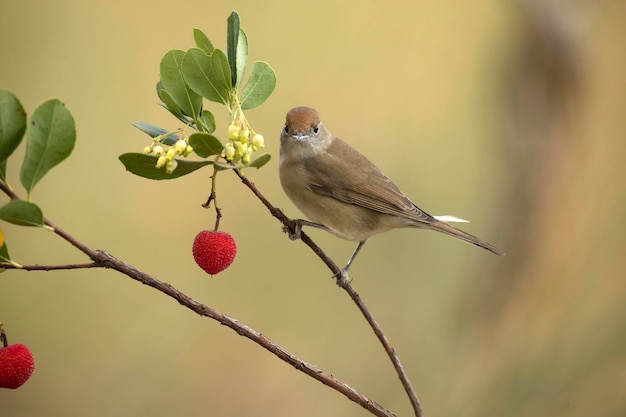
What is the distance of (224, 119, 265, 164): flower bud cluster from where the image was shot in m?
0.78

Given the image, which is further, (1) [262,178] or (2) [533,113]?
(2) [533,113]

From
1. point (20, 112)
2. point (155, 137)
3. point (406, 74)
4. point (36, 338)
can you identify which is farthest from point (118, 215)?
point (20, 112)

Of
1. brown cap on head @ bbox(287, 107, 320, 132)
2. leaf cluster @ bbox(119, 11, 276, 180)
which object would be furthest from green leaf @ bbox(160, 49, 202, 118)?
brown cap on head @ bbox(287, 107, 320, 132)

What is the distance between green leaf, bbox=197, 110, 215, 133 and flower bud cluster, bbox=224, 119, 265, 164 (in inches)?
3.5

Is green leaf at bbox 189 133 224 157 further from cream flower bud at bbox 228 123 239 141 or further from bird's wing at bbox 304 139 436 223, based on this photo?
bird's wing at bbox 304 139 436 223

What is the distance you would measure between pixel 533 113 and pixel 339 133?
0.75 meters

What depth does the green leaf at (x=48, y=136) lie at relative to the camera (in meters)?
0.66

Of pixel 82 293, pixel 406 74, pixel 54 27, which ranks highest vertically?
pixel 406 74

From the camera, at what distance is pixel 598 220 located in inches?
100

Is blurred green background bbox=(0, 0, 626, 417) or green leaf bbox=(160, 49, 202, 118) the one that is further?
blurred green background bbox=(0, 0, 626, 417)

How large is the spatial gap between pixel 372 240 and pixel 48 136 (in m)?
1.85

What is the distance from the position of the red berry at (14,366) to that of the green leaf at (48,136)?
20cm

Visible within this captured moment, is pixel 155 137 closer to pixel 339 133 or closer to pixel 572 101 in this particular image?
pixel 339 133

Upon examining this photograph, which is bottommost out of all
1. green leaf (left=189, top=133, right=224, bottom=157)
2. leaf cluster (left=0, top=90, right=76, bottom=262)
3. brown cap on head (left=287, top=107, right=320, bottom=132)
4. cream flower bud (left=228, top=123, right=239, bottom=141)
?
leaf cluster (left=0, top=90, right=76, bottom=262)
